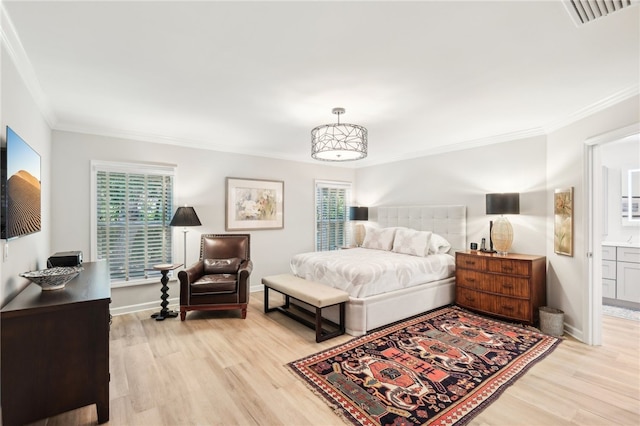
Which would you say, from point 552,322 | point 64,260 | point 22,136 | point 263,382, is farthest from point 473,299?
point 22,136

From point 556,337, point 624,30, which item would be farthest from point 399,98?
point 556,337

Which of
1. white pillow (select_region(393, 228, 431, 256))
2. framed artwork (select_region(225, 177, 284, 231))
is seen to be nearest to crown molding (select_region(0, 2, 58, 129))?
framed artwork (select_region(225, 177, 284, 231))

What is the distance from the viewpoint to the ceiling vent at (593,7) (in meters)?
1.57

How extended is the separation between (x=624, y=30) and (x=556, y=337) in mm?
2969

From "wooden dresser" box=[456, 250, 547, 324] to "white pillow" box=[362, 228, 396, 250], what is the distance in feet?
3.77

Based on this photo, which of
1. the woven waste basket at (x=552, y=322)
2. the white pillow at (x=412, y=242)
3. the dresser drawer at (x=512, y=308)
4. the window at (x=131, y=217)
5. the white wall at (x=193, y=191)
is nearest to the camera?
the woven waste basket at (x=552, y=322)

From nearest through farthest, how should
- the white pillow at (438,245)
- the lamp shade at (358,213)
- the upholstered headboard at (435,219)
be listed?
the white pillow at (438,245), the upholstered headboard at (435,219), the lamp shade at (358,213)

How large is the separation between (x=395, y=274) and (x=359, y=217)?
2602 mm

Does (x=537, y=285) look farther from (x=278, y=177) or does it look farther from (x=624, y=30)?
(x=278, y=177)

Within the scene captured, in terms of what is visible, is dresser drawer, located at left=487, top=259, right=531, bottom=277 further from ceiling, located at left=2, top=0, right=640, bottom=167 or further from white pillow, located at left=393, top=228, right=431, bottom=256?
ceiling, located at left=2, top=0, right=640, bottom=167

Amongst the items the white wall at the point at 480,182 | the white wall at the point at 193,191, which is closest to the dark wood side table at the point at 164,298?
the white wall at the point at 193,191

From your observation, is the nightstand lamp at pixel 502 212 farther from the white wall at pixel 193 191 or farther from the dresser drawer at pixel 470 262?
the white wall at pixel 193 191

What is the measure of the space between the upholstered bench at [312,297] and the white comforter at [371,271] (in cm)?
13

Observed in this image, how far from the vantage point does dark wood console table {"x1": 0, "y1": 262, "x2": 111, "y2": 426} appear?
66.9 inches
